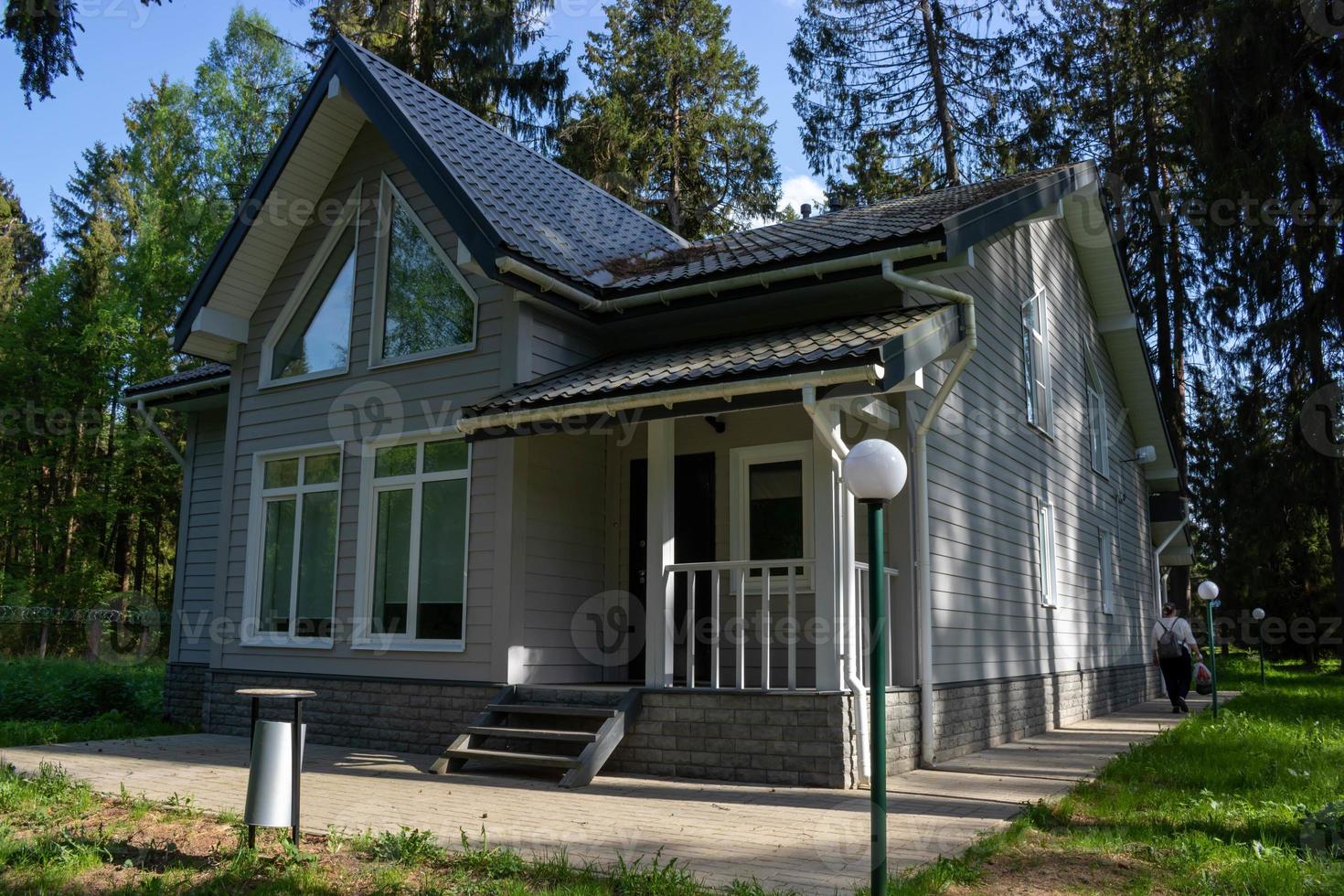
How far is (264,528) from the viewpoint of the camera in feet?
35.3

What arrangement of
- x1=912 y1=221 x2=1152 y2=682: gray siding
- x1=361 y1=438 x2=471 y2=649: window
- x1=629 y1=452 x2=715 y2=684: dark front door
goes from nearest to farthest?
x1=361 y1=438 x2=471 y2=649: window
x1=629 y1=452 x2=715 y2=684: dark front door
x1=912 y1=221 x2=1152 y2=682: gray siding

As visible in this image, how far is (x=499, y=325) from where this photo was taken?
9.12m

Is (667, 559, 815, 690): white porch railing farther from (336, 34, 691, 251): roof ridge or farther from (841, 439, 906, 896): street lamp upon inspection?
(336, 34, 691, 251): roof ridge

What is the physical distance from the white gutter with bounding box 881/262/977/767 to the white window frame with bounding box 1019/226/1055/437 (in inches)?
179

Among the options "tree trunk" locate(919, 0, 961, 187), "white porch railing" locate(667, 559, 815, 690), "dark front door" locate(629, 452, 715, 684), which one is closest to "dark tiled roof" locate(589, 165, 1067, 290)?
"dark front door" locate(629, 452, 715, 684)

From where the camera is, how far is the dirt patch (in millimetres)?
4582

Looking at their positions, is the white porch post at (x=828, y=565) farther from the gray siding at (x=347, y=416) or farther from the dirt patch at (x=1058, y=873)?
the gray siding at (x=347, y=416)

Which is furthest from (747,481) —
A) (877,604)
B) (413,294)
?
(877,604)

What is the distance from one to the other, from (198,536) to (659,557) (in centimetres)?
796

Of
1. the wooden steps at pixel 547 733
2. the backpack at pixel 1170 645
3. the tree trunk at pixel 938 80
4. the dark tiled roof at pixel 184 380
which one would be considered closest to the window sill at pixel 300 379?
the dark tiled roof at pixel 184 380

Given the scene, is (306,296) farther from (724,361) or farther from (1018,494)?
(1018,494)

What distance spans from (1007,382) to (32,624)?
2660 cm

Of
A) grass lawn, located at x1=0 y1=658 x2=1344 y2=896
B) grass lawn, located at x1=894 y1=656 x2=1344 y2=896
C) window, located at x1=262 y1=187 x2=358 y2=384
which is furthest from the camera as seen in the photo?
window, located at x1=262 y1=187 x2=358 y2=384

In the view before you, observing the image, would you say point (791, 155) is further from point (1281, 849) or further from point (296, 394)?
point (1281, 849)
